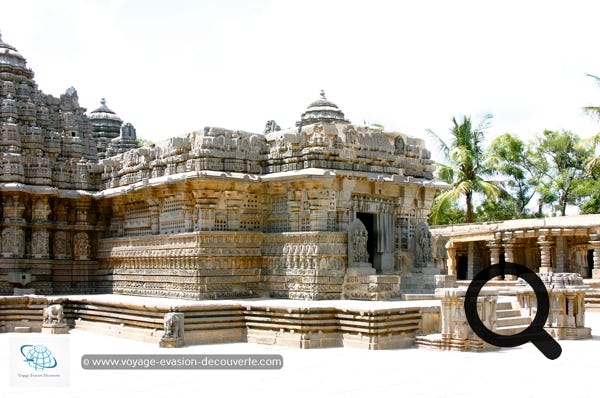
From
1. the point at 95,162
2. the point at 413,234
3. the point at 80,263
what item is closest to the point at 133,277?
the point at 80,263

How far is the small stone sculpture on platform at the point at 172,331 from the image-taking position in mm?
12961

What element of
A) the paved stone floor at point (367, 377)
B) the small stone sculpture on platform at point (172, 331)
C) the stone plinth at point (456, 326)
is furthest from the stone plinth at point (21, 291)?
the stone plinth at point (456, 326)

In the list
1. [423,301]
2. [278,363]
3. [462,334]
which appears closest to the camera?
[278,363]

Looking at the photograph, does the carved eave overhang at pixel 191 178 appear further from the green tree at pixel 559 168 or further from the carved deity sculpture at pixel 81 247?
the green tree at pixel 559 168

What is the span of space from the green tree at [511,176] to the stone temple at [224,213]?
18625 mm

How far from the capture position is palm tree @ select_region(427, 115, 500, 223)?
33.3m

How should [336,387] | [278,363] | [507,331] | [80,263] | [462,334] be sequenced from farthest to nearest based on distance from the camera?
[80,263], [507,331], [462,334], [278,363], [336,387]

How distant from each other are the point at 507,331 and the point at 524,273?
1.39 metres

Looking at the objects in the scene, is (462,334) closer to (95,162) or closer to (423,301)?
(423,301)

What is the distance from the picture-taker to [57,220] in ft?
67.1

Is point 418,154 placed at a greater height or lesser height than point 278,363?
greater

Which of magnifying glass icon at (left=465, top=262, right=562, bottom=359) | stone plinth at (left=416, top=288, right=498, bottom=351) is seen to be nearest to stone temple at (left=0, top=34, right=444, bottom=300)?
stone plinth at (left=416, top=288, right=498, bottom=351)

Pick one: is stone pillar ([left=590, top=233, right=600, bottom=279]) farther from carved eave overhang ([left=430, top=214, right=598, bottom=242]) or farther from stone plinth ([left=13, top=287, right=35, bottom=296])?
stone plinth ([left=13, top=287, right=35, bottom=296])

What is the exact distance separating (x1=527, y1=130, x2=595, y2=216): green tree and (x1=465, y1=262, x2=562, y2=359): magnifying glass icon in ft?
79.1
